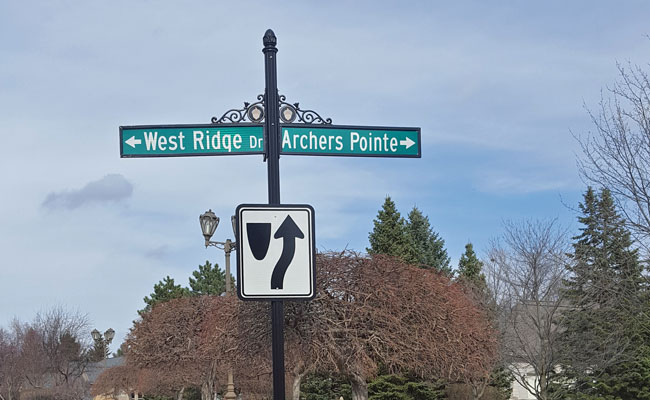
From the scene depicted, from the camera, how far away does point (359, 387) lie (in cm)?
1903

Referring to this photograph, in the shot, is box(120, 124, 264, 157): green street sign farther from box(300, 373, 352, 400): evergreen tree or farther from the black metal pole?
box(300, 373, 352, 400): evergreen tree

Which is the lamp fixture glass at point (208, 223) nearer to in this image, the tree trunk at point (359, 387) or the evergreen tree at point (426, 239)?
the tree trunk at point (359, 387)

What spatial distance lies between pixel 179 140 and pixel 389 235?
3780 centimetres

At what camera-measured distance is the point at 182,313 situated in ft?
86.4

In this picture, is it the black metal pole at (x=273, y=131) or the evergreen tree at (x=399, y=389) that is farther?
the evergreen tree at (x=399, y=389)

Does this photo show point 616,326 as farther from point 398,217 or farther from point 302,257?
point 302,257

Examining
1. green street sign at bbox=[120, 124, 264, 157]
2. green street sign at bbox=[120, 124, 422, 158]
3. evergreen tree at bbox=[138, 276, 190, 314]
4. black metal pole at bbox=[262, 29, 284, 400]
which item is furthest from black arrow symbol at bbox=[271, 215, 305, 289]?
evergreen tree at bbox=[138, 276, 190, 314]

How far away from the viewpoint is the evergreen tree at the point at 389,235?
141 ft

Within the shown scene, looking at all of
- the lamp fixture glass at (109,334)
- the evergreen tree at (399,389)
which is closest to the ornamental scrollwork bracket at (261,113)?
the evergreen tree at (399,389)

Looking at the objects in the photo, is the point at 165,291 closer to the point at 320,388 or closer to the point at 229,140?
the point at 320,388

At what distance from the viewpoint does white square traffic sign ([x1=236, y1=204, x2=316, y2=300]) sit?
514cm

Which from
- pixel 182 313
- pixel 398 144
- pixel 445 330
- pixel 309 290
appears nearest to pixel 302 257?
pixel 309 290

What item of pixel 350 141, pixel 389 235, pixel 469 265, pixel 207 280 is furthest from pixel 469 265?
pixel 350 141

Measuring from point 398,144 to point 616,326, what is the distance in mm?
28104
